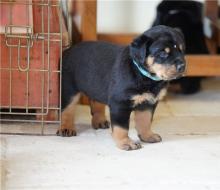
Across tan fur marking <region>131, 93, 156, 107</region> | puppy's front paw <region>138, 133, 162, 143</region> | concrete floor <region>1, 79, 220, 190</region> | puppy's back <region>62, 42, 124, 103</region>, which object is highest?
puppy's back <region>62, 42, 124, 103</region>

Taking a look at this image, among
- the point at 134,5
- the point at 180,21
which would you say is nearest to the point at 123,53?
the point at 180,21

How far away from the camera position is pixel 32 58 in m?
1.95

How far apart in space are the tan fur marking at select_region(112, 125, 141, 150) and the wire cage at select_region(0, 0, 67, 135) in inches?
11.2

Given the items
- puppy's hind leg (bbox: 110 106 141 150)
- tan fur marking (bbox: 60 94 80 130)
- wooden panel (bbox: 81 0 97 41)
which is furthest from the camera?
wooden panel (bbox: 81 0 97 41)

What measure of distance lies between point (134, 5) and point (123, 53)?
1.34 metres

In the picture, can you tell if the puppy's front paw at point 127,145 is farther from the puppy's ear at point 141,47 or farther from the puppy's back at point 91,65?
the puppy's ear at point 141,47

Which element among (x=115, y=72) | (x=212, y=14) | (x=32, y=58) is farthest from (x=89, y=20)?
(x=212, y=14)

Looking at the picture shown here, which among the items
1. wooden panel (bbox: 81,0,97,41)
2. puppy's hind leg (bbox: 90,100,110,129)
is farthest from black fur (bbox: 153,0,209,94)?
puppy's hind leg (bbox: 90,100,110,129)

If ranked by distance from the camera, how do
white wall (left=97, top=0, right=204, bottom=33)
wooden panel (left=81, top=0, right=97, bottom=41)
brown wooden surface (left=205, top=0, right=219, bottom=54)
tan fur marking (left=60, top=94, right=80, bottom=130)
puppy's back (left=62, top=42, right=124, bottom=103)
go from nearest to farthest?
1. puppy's back (left=62, top=42, right=124, bottom=103)
2. tan fur marking (left=60, top=94, right=80, bottom=130)
3. wooden panel (left=81, top=0, right=97, bottom=41)
4. brown wooden surface (left=205, top=0, right=219, bottom=54)
5. white wall (left=97, top=0, right=204, bottom=33)

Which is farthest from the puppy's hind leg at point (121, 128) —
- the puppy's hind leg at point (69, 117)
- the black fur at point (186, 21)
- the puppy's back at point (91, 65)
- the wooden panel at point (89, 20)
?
the black fur at point (186, 21)

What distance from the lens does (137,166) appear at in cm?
160

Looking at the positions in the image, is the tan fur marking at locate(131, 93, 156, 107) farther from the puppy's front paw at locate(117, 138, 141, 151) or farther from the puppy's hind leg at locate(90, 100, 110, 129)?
the puppy's hind leg at locate(90, 100, 110, 129)

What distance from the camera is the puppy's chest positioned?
1.73 m

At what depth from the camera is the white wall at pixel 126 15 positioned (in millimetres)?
3043
